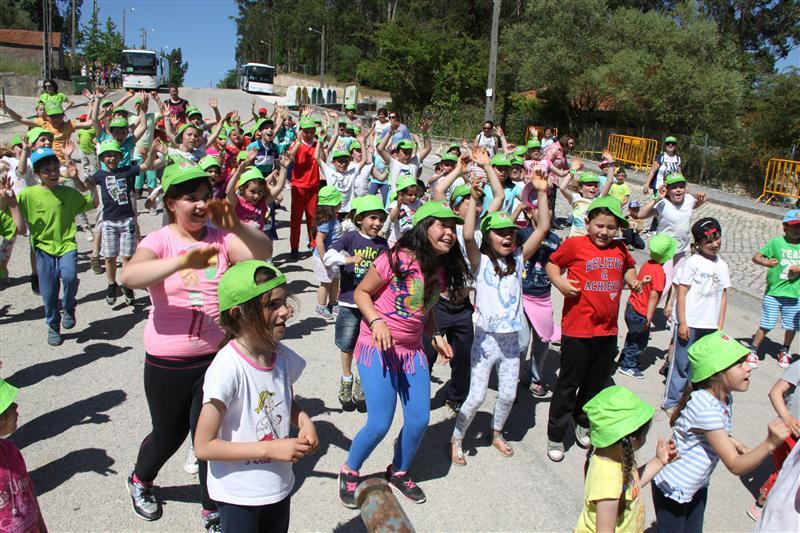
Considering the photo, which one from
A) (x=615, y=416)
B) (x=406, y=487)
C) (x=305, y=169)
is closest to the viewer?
(x=615, y=416)

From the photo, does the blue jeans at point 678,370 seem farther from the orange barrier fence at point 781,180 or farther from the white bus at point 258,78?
the white bus at point 258,78

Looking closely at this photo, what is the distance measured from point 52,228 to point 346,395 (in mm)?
3371

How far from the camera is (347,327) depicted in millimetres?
4910

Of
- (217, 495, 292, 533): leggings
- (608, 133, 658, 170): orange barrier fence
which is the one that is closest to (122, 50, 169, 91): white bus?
(608, 133, 658, 170): orange barrier fence

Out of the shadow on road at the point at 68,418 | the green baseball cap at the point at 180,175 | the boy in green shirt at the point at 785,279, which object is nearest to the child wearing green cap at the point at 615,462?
the green baseball cap at the point at 180,175

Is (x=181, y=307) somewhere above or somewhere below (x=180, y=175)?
below

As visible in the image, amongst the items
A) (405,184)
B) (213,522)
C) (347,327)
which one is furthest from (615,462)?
(405,184)

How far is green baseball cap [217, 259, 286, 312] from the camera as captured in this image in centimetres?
234

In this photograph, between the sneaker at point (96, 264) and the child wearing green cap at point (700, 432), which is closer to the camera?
the child wearing green cap at point (700, 432)

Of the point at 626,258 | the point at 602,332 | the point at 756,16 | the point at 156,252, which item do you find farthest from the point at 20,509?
the point at 756,16

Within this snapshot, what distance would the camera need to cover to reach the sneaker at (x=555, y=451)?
14.2 ft

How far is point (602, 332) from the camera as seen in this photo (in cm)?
416

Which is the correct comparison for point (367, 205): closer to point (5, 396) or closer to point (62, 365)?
point (5, 396)

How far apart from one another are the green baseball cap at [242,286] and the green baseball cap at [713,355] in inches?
84.7
